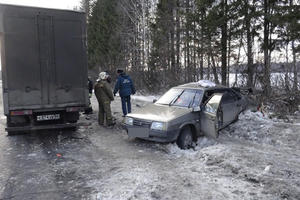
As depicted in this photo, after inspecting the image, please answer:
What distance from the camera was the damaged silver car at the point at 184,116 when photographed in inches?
232

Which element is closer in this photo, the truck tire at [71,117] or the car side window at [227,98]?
the car side window at [227,98]

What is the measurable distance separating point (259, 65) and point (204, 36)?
3.63 m

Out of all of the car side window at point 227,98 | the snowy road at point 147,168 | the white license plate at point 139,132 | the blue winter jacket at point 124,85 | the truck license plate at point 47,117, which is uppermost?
the blue winter jacket at point 124,85

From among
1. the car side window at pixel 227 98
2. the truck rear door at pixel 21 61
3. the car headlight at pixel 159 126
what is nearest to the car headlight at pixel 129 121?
the car headlight at pixel 159 126

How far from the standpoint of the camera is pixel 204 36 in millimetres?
15273

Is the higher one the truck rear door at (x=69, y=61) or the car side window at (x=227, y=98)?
the truck rear door at (x=69, y=61)

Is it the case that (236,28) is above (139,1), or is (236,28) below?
below

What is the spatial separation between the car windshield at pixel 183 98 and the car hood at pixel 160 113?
0.25 meters

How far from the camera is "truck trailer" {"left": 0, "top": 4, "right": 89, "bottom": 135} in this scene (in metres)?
6.34

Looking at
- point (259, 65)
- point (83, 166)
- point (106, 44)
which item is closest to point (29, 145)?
point (83, 166)

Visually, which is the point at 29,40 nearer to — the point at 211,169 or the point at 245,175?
the point at 211,169

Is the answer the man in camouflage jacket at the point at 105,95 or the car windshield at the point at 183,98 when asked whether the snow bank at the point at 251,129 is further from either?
the man in camouflage jacket at the point at 105,95

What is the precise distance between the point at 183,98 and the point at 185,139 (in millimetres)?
1281

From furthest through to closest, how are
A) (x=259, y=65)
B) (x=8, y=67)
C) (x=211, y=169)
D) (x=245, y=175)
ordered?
(x=259, y=65) → (x=8, y=67) → (x=211, y=169) → (x=245, y=175)
